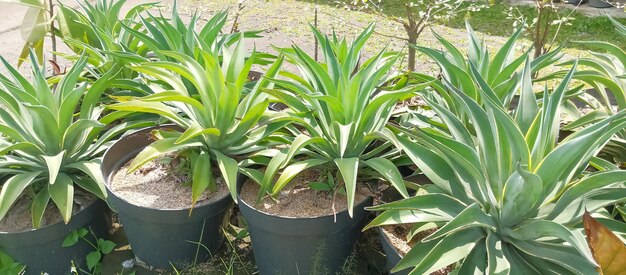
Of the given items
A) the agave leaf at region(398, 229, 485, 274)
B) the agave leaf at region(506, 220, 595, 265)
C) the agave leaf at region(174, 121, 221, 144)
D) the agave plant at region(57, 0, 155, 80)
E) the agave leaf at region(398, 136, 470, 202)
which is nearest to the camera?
the agave leaf at region(506, 220, 595, 265)

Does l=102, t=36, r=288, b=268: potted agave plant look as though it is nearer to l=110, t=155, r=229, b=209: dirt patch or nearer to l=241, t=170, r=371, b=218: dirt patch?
l=110, t=155, r=229, b=209: dirt patch

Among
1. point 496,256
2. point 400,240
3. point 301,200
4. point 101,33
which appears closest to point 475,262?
point 496,256

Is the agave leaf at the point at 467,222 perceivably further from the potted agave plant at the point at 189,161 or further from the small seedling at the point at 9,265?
the small seedling at the point at 9,265

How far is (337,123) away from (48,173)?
1.23 m

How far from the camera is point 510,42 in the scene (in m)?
2.45

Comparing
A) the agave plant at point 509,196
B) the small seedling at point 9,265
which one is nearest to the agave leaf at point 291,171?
the agave plant at point 509,196

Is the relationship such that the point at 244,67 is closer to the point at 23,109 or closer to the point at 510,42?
the point at 23,109

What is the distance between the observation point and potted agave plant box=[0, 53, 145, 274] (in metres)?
2.28

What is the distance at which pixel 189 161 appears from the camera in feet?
8.17

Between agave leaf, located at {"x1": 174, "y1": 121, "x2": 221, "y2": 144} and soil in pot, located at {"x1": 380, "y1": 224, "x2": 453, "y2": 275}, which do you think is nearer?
soil in pot, located at {"x1": 380, "y1": 224, "x2": 453, "y2": 275}

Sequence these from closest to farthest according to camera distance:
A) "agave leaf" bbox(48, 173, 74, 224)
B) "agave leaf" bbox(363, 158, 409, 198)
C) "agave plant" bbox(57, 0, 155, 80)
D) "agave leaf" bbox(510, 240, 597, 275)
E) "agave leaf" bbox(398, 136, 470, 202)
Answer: "agave leaf" bbox(510, 240, 597, 275), "agave leaf" bbox(398, 136, 470, 202), "agave leaf" bbox(363, 158, 409, 198), "agave leaf" bbox(48, 173, 74, 224), "agave plant" bbox(57, 0, 155, 80)

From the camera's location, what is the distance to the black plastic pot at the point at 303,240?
2082 millimetres

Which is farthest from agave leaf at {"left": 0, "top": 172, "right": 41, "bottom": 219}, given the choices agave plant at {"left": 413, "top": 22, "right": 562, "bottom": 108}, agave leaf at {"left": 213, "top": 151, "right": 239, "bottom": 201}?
agave plant at {"left": 413, "top": 22, "right": 562, "bottom": 108}

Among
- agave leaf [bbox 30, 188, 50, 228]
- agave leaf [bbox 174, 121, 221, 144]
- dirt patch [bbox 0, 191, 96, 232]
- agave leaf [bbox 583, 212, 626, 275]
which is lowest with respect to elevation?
dirt patch [bbox 0, 191, 96, 232]
